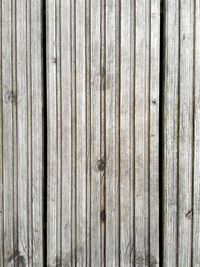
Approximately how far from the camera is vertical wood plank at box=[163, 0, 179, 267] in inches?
47.5

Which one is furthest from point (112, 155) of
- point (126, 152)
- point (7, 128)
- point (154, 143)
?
point (7, 128)

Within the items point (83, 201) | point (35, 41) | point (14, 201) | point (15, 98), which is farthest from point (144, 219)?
point (35, 41)

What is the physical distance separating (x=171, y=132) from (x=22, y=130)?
547 mm

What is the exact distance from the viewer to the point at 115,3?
1212mm

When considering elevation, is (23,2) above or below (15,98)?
above

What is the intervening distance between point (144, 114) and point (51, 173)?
0.40 meters

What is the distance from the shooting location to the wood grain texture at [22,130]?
1.25 metres

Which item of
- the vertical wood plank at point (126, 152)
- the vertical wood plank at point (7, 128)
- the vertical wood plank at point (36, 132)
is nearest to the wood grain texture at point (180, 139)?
the vertical wood plank at point (126, 152)

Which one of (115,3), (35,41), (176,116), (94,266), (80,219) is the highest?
(115,3)

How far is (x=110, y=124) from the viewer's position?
1.23 meters

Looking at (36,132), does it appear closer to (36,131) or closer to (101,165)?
(36,131)

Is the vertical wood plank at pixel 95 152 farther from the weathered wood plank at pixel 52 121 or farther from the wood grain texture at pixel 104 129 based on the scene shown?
the weathered wood plank at pixel 52 121

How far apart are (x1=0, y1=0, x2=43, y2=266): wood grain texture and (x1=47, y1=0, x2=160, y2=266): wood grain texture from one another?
0.18 feet

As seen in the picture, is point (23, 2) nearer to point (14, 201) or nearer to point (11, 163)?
point (11, 163)
